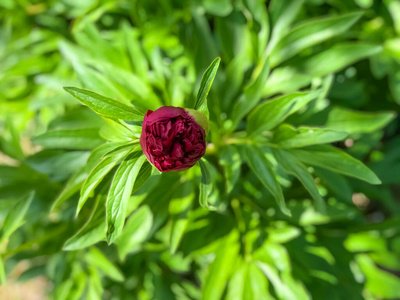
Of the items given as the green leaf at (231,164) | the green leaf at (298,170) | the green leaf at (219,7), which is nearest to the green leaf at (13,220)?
the green leaf at (231,164)

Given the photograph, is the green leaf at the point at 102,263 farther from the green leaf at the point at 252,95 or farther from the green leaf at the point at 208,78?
the green leaf at the point at 208,78

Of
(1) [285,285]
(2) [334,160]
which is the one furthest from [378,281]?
(2) [334,160]

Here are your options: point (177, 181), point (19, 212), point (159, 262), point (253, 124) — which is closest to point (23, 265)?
point (159, 262)

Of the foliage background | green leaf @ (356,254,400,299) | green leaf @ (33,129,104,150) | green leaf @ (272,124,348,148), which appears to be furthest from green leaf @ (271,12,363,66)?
green leaf @ (356,254,400,299)

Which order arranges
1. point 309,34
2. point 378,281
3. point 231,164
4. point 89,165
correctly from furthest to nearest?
point 378,281, point 309,34, point 231,164, point 89,165

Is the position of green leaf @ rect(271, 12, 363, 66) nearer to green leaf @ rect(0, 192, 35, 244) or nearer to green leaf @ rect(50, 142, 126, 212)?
green leaf @ rect(50, 142, 126, 212)

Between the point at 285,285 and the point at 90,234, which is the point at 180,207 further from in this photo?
the point at 285,285
